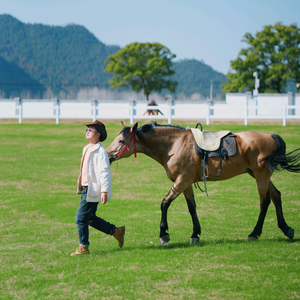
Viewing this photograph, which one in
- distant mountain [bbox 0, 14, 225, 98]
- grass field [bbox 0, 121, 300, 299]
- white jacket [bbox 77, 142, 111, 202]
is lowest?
grass field [bbox 0, 121, 300, 299]

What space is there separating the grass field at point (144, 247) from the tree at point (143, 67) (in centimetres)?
5909

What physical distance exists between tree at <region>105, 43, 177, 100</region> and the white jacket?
65734mm

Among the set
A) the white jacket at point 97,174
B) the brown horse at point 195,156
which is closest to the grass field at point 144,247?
the brown horse at point 195,156

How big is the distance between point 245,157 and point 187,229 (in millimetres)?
1919

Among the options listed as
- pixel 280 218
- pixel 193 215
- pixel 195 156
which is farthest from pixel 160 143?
pixel 280 218

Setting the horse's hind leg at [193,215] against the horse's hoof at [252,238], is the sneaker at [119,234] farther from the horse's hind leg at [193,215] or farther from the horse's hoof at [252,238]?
the horse's hoof at [252,238]

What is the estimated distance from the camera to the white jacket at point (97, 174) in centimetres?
575

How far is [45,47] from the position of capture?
19825 centimetres

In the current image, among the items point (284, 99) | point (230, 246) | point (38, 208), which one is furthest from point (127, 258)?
point (284, 99)

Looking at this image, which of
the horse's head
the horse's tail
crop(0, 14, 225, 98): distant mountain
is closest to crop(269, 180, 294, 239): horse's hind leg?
the horse's tail

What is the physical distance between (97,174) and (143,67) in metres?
67.7

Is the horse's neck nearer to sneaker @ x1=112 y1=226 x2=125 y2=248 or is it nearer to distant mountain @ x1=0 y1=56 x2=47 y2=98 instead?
sneaker @ x1=112 y1=226 x2=125 y2=248

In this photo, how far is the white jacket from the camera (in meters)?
5.75

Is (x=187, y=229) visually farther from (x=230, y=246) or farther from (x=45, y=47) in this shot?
(x=45, y=47)
